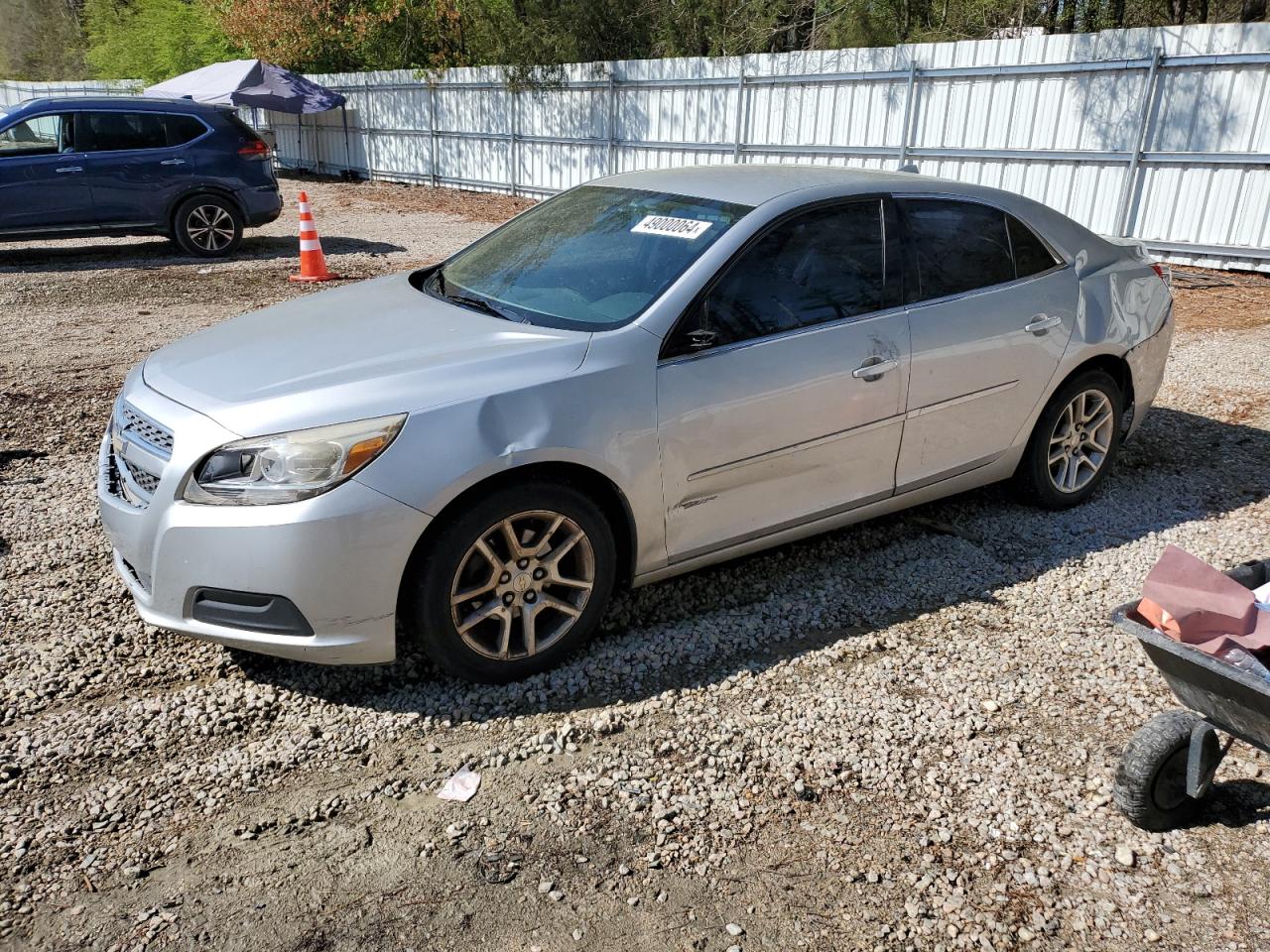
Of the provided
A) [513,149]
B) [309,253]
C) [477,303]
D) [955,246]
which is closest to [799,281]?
[955,246]

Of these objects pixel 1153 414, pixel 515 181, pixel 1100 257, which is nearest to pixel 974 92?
pixel 1153 414

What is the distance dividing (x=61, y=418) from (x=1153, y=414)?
23.2 feet

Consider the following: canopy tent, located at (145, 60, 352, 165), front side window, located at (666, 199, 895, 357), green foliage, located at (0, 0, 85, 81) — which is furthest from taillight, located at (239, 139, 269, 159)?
green foliage, located at (0, 0, 85, 81)

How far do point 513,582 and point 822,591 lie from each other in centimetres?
148

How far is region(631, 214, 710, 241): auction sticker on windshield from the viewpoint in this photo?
12.8ft

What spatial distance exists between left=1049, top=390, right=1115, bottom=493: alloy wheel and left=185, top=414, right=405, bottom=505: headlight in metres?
3.38

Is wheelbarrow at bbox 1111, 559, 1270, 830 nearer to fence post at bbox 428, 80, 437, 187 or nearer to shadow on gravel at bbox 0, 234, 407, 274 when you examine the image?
shadow on gravel at bbox 0, 234, 407, 274

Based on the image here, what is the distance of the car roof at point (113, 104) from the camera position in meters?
11.4

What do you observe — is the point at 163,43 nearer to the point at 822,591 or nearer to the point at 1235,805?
the point at 822,591

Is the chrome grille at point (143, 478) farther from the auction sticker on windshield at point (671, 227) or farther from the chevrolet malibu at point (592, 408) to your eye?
the auction sticker on windshield at point (671, 227)

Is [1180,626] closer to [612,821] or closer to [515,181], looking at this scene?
[612,821]

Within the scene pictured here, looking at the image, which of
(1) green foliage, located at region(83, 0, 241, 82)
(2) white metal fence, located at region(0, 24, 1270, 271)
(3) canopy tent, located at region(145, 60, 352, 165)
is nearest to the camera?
(2) white metal fence, located at region(0, 24, 1270, 271)

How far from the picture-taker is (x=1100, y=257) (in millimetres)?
5027

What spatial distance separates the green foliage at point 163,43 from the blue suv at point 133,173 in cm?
2399
